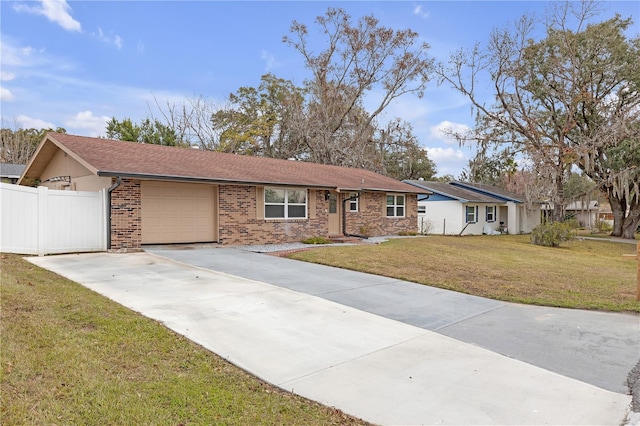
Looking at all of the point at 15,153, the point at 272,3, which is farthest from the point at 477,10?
the point at 15,153

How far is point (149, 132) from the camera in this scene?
32.6 metres

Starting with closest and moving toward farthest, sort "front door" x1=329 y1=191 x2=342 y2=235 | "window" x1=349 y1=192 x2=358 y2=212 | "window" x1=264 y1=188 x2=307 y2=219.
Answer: "window" x1=264 y1=188 x2=307 y2=219 → "front door" x1=329 y1=191 x2=342 y2=235 → "window" x1=349 y1=192 x2=358 y2=212

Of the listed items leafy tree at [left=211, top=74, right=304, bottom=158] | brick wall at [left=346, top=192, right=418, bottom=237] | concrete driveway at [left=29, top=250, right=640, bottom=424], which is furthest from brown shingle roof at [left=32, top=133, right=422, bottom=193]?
leafy tree at [left=211, top=74, right=304, bottom=158]

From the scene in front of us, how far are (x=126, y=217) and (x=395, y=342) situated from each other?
9.65 meters

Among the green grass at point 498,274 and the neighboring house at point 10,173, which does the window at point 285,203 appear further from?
the neighboring house at point 10,173

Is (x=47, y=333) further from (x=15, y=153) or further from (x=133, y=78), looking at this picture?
(x=15, y=153)

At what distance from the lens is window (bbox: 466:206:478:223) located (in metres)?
27.9

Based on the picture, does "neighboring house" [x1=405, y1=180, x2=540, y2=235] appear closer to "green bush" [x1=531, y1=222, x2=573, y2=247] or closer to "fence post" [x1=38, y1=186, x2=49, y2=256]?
"green bush" [x1=531, y1=222, x2=573, y2=247]

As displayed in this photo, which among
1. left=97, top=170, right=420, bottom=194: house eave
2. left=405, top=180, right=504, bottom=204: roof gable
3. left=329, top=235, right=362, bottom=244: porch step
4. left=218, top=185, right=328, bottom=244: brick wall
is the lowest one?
left=329, top=235, right=362, bottom=244: porch step

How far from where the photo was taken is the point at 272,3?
1675 cm

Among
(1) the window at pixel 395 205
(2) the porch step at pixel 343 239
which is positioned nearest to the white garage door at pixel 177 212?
(2) the porch step at pixel 343 239

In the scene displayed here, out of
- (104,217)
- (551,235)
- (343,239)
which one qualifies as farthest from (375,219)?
(104,217)

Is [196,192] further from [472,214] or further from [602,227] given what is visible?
[602,227]

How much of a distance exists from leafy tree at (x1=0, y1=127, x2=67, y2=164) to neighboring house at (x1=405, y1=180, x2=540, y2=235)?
33878 mm
